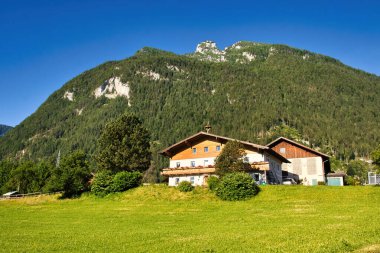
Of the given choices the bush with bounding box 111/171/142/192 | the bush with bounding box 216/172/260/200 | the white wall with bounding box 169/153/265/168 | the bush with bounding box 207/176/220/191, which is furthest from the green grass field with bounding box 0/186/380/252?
the white wall with bounding box 169/153/265/168

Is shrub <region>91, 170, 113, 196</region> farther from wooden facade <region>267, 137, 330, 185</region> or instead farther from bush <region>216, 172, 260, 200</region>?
wooden facade <region>267, 137, 330, 185</region>

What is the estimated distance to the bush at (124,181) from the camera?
5209cm

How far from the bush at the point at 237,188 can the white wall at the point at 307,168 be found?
29637 millimetres

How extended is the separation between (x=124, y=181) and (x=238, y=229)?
33.3 meters

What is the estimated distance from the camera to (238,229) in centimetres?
2180

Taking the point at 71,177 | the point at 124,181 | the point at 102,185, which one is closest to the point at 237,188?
the point at 124,181

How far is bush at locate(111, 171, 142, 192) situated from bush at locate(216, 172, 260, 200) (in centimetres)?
1601

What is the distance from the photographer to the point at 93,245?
59.6ft

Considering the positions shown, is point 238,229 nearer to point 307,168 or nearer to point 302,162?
point 307,168

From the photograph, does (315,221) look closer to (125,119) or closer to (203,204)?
(203,204)

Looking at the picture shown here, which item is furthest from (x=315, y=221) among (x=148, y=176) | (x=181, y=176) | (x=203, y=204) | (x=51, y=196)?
(x=148, y=176)

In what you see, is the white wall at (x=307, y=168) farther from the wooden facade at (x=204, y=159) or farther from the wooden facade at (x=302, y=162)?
the wooden facade at (x=204, y=159)

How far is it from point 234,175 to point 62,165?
34.1m

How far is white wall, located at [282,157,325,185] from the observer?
68.2 metres
